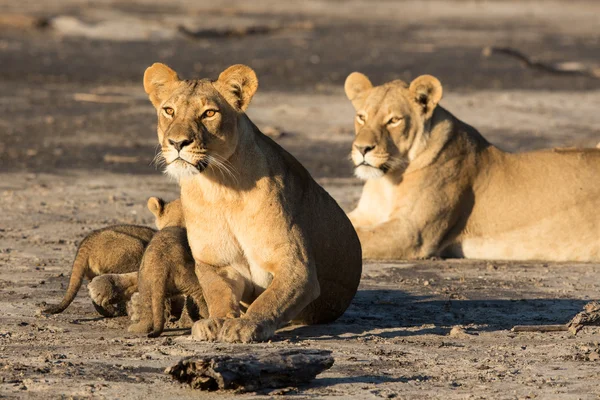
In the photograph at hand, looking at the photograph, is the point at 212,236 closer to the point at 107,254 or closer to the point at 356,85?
the point at 107,254

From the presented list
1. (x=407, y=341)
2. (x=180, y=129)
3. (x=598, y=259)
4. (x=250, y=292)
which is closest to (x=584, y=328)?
(x=407, y=341)

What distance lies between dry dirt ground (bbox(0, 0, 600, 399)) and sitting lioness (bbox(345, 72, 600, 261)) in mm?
245


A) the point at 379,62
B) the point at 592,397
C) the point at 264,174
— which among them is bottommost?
the point at 592,397

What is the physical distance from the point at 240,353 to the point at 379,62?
688 inches

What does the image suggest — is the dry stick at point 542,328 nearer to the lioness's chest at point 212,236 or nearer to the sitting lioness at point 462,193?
the lioness's chest at point 212,236

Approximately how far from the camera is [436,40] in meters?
27.9

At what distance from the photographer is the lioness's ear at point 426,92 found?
32.8ft

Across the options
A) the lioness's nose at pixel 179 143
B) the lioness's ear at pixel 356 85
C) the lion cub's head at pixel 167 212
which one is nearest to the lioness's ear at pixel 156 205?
the lion cub's head at pixel 167 212

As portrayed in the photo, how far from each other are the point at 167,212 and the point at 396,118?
266cm

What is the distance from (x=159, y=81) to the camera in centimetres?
709

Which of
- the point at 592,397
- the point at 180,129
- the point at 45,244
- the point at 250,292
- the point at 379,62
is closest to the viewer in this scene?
the point at 592,397

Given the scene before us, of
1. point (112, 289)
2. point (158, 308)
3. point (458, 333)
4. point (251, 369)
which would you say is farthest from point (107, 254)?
point (251, 369)

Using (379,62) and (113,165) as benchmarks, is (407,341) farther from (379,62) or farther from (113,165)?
(379,62)

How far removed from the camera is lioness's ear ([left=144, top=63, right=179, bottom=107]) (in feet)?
22.9
